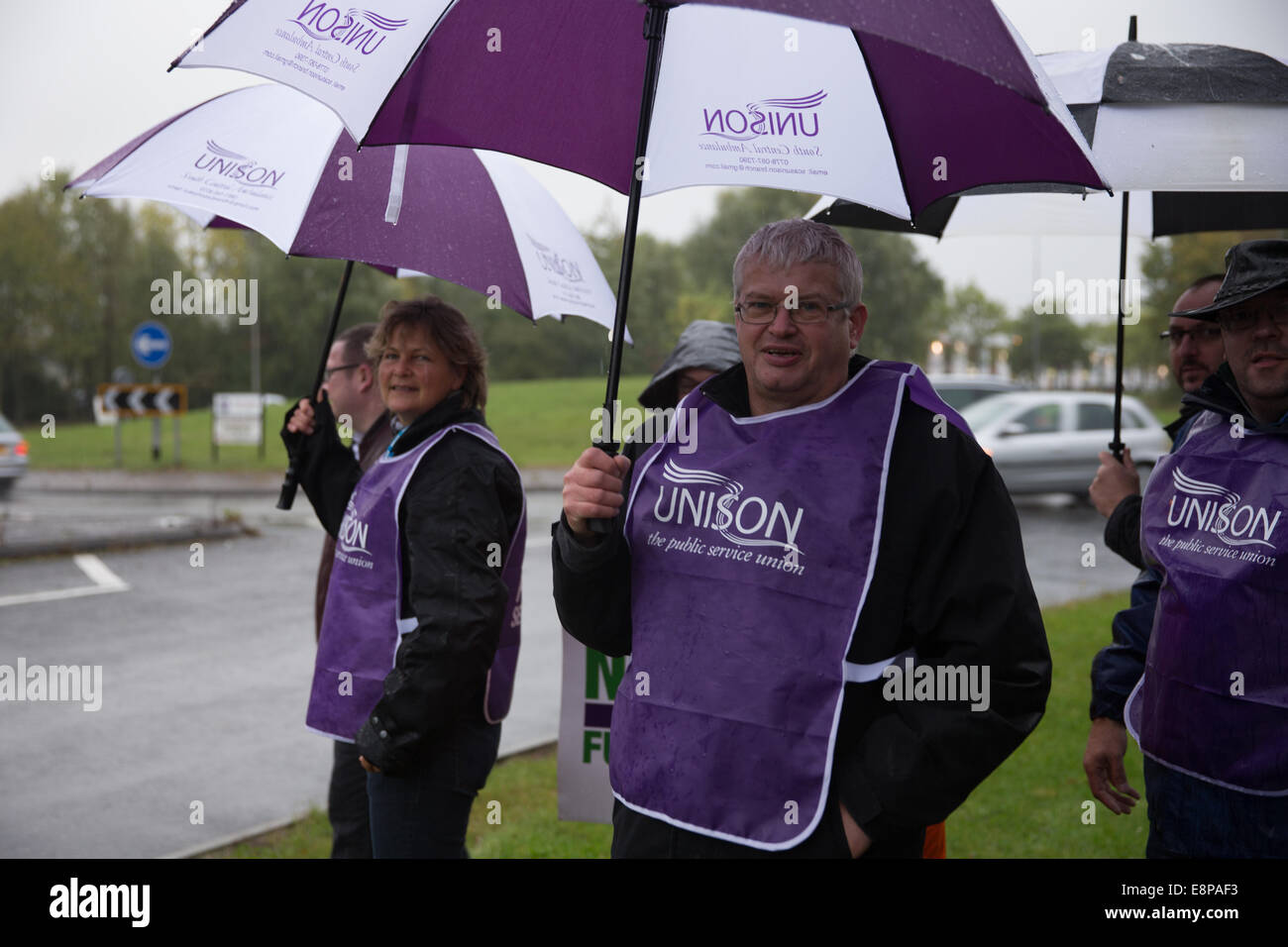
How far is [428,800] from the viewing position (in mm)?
2977

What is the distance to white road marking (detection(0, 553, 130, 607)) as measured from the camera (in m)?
9.96

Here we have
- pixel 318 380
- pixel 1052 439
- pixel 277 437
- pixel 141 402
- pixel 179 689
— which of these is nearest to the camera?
pixel 318 380

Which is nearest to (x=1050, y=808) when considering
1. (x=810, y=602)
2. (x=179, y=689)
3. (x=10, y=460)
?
(x=810, y=602)

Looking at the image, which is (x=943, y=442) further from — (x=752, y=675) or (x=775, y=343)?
(x=752, y=675)

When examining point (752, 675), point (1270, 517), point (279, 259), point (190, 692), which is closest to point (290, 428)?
point (752, 675)

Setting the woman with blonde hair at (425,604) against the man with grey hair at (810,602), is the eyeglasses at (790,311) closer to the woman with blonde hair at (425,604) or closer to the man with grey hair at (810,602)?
the man with grey hair at (810,602)

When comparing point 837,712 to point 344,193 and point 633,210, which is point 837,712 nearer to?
point 633,210

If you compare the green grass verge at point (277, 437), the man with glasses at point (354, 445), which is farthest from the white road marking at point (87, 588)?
the green grass verge at point (277, 437)

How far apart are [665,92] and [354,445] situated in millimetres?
2201

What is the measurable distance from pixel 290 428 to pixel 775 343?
2053 millimetres

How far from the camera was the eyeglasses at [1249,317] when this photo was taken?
Answer: 2.60m

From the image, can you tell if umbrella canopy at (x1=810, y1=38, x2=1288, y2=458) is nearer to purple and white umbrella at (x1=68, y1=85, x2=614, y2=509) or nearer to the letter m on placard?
purple and white umbrella at (x1=68, y1=85, x2=614, y2=509)

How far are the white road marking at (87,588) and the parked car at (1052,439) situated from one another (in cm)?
1150

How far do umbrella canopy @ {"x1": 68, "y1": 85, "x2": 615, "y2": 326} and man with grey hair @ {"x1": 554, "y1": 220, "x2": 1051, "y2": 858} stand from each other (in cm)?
137
